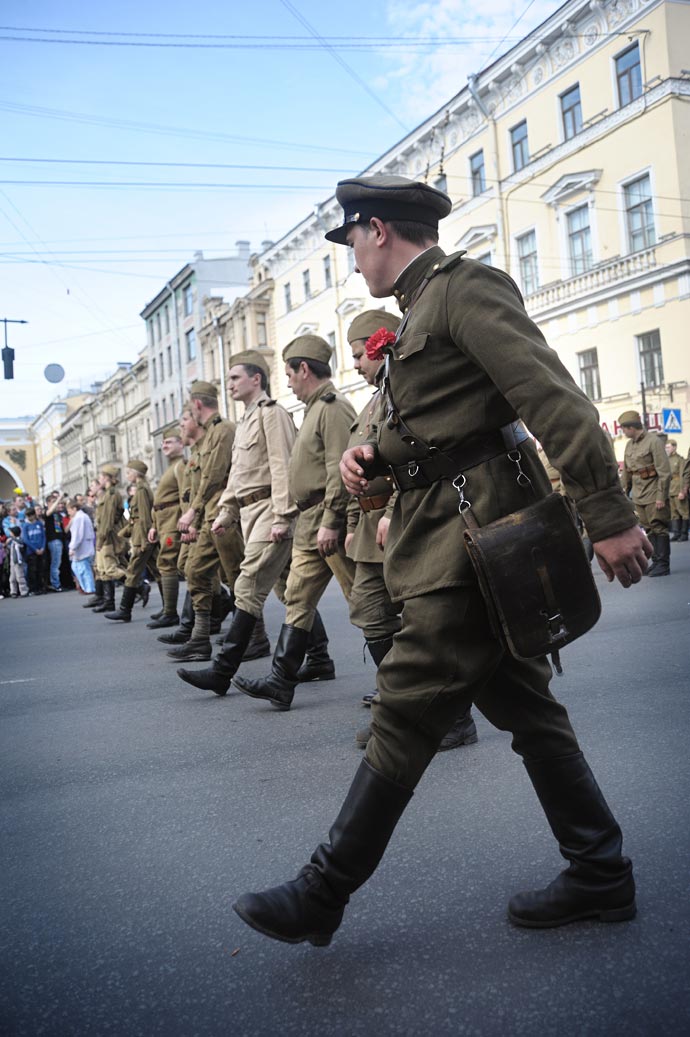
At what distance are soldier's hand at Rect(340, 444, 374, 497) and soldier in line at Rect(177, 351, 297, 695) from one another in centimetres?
336

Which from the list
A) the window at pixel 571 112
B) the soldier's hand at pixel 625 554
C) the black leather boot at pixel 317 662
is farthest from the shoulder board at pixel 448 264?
the window at pixel 571 112

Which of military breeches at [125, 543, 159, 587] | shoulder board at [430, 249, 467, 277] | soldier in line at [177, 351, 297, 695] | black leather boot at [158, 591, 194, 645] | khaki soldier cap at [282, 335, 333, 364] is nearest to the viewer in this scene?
shoulder board at [430, 249, 467, 277]

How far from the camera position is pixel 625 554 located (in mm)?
2324

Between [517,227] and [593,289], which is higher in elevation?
[517,227]

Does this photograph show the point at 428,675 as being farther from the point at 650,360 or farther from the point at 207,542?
the point at 650,360

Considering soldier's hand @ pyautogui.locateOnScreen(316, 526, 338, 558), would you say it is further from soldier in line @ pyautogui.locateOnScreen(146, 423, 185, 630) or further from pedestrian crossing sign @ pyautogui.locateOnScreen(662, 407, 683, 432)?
pedestrian crossing sign @ pyautogui.locateOnScreen(662, 407, 683, 432)

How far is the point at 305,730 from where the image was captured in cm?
522

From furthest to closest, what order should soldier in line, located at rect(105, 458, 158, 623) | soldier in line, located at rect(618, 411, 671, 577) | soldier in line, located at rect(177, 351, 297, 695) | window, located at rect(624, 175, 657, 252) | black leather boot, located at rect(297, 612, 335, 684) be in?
window, located at rect(624, 175, 657, 252) < soldier in line, located at rect(618, 411, 671, 577) < soldier in line, located at rect(105, 458, 158, 623) < black leather boot, located at rect(297, 612, 335, 684) < soldier in line, located at rect(177, 351, 297, 695)

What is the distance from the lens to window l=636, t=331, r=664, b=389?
26.7 m

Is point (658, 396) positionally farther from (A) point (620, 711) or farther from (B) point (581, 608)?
(B) point (581, 608)

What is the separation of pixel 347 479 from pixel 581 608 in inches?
Answer: 30.1

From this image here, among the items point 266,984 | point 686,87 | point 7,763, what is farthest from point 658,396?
point 266,984

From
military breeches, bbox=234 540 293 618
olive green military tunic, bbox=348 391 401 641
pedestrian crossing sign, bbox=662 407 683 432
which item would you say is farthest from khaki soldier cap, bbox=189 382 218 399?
pedestrian crossing sign, bbox=662 407 683 432

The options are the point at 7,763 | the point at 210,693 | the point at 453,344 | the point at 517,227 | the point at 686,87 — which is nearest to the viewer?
the point at 453,344
